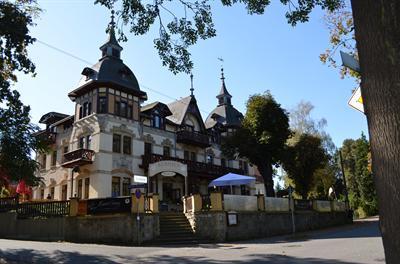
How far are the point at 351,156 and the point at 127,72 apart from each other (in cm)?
4341

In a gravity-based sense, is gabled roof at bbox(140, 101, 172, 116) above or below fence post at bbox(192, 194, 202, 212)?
above

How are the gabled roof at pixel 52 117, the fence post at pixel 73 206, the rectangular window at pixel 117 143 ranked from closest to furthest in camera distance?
the fence post at pixel 73 206, the rectangular window at pixel 117 143, the gabled roof at pixel 52 117

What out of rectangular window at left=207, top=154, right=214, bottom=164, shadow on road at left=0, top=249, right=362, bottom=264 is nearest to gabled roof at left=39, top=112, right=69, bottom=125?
rectangular window at left=207, top=154, right=214, bottom=164

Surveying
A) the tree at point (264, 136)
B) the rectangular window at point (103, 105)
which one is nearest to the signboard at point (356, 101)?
the tree at point (264, 136)

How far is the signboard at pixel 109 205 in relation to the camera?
20.3 m

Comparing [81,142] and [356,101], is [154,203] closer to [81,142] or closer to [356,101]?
[81,142]

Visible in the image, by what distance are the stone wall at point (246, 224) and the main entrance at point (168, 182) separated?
6908 millimetres

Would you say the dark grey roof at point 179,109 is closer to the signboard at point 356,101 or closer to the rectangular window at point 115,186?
the rectangular window at point 115,186

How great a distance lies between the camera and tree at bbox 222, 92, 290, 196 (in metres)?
31.1

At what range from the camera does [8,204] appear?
83.9 feet

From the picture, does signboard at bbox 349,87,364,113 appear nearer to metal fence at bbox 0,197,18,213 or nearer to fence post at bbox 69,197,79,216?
fence post at bbox 69,197,79,216

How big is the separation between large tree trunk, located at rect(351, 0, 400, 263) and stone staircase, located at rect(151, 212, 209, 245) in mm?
17669

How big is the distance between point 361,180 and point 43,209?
43240 mm

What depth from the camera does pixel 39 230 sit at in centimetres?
2208
